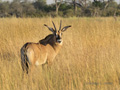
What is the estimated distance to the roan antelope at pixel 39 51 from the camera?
12.3ft

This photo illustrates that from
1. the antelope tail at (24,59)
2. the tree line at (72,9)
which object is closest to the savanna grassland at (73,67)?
the antelope tail at (24,59)

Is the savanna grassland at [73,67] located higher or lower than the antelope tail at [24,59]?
lower

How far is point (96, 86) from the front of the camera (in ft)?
10.9

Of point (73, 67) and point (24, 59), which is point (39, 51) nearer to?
point (24, 59)

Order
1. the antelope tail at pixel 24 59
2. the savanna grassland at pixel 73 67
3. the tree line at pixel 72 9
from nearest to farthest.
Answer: the savanna grassland at pixel 73 67 < the antelope tail at pixel 24 59 < the tree line at pixel 72 9

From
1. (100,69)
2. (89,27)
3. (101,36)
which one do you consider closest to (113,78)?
(100,69)

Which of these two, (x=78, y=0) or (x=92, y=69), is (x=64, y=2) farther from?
(x=92, y=69)

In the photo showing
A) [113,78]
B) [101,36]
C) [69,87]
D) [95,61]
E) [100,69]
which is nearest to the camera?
[69,87]

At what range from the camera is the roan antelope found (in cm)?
376

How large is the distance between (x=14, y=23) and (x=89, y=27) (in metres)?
2.80

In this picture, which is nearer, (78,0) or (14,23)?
(14,23)

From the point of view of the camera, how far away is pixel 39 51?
13.3 feet

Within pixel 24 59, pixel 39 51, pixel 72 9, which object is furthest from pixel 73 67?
pixel 72 9

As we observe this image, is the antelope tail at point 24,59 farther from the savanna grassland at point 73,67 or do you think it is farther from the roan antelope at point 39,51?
the savanna grassland at point 73,67
